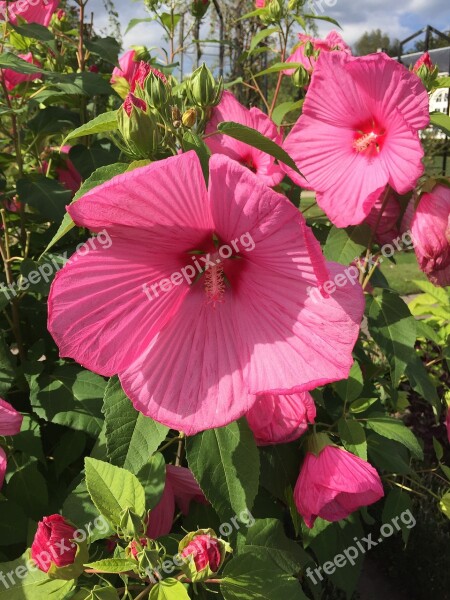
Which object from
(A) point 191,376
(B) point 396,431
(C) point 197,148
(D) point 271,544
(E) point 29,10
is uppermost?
(E) point 29,10

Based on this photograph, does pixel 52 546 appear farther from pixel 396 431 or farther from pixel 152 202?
pixel 396 431

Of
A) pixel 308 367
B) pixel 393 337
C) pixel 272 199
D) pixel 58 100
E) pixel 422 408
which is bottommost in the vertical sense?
pixel 422 408

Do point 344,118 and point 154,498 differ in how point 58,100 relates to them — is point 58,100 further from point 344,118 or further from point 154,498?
point 154,498

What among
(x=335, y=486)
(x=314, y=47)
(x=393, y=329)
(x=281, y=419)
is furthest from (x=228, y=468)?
(x=314, y=47)

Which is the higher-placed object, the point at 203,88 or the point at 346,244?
the point at 203,88

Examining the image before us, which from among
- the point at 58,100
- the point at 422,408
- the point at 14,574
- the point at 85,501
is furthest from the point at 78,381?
the point at 422,408

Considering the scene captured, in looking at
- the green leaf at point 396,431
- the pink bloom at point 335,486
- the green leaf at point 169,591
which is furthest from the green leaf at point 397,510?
the green leaf at point 169,591

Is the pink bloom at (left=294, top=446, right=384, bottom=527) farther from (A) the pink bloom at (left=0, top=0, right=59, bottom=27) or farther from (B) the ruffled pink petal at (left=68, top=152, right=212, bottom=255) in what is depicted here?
(A) the pink bloom at (left=0, top=0, right=59, bottom=27)
